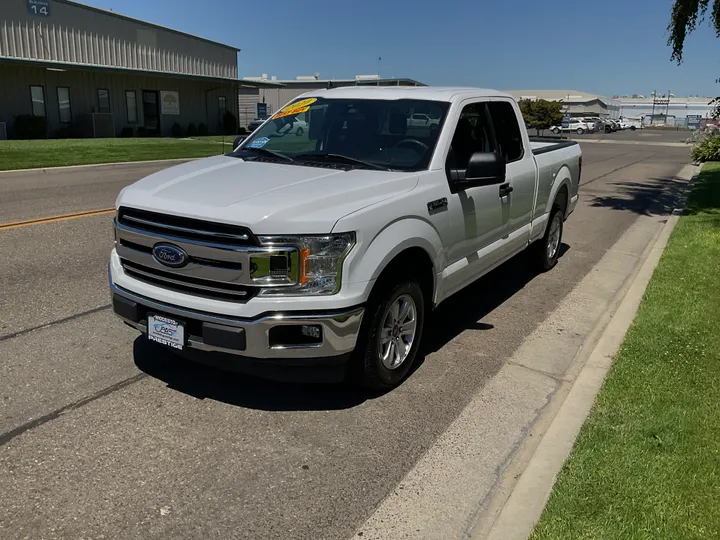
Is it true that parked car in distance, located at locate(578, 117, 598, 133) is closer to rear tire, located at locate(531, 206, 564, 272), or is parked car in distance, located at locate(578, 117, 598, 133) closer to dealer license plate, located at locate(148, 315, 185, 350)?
rear tire, located at locate(531, 206, 564, 272)

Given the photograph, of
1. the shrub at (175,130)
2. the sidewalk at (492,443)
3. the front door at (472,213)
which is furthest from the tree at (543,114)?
the sidewalk at (492,443)

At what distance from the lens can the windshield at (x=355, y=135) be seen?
15.7ft

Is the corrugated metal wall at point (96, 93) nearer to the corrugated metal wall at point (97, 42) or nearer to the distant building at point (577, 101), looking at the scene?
the corrugated metal wall at point (97, 42)

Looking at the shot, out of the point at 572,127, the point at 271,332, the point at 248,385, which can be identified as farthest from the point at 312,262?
the point at 572,127

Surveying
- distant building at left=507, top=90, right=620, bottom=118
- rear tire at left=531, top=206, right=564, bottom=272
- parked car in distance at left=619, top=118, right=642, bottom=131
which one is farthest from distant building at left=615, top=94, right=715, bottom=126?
rear tire at left=531, top=206, right=564, bottom=272

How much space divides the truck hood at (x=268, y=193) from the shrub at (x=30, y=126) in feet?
95.9

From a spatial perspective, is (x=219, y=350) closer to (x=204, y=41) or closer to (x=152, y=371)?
(x=152, y=371)

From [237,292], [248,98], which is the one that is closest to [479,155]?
[237,292]

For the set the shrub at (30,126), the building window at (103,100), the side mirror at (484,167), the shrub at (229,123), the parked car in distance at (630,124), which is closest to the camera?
the side mirror at (484,167)

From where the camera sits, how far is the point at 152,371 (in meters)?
4.55

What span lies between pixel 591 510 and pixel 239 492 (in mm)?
1721

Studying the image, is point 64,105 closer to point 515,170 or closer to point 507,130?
point 507,130

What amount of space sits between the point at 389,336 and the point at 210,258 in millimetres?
1318

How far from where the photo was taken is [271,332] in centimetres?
360
